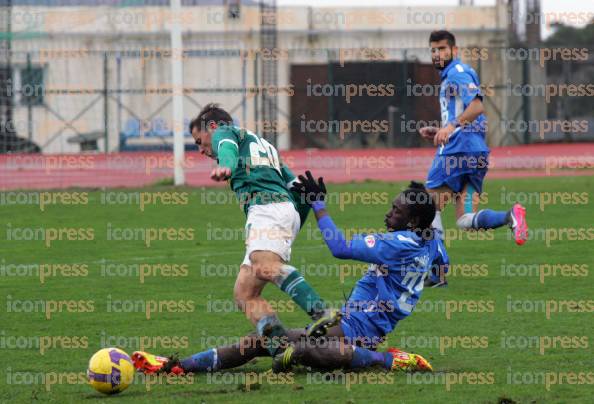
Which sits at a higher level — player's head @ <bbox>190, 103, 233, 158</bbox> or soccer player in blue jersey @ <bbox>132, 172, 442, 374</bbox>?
player's head @ <bbox>190, 103, 233, 158</bbox>

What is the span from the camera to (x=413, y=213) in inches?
300

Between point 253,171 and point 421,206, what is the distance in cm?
112

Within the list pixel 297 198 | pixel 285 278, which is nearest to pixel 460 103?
pixel 297 198

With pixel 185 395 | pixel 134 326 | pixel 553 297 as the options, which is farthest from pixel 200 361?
pixel 553 297

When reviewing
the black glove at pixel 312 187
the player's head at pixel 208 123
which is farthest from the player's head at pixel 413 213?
the player's head at pixel 208 123

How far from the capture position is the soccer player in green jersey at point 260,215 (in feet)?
24.1

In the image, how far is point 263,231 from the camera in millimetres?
7523

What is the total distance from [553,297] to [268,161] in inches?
145

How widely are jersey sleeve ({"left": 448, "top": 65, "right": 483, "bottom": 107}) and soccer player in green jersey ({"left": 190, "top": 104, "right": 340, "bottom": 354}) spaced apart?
140 inches

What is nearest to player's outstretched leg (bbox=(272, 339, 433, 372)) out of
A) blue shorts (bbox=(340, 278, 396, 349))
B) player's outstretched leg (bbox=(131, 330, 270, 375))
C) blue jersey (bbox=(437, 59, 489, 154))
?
blue shorts (bbox=(340, 278, 396, 349))

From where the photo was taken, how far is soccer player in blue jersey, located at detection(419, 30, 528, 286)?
1118 centimetres

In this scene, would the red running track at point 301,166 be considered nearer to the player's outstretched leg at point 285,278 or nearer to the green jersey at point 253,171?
the green jersey at point 253,171

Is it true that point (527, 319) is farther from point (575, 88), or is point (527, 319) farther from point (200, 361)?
point (575, 88)

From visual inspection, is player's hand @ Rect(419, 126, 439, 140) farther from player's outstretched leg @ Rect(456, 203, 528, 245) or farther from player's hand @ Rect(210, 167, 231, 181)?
player's hand @ Rect(210, 167, 231, 181)
